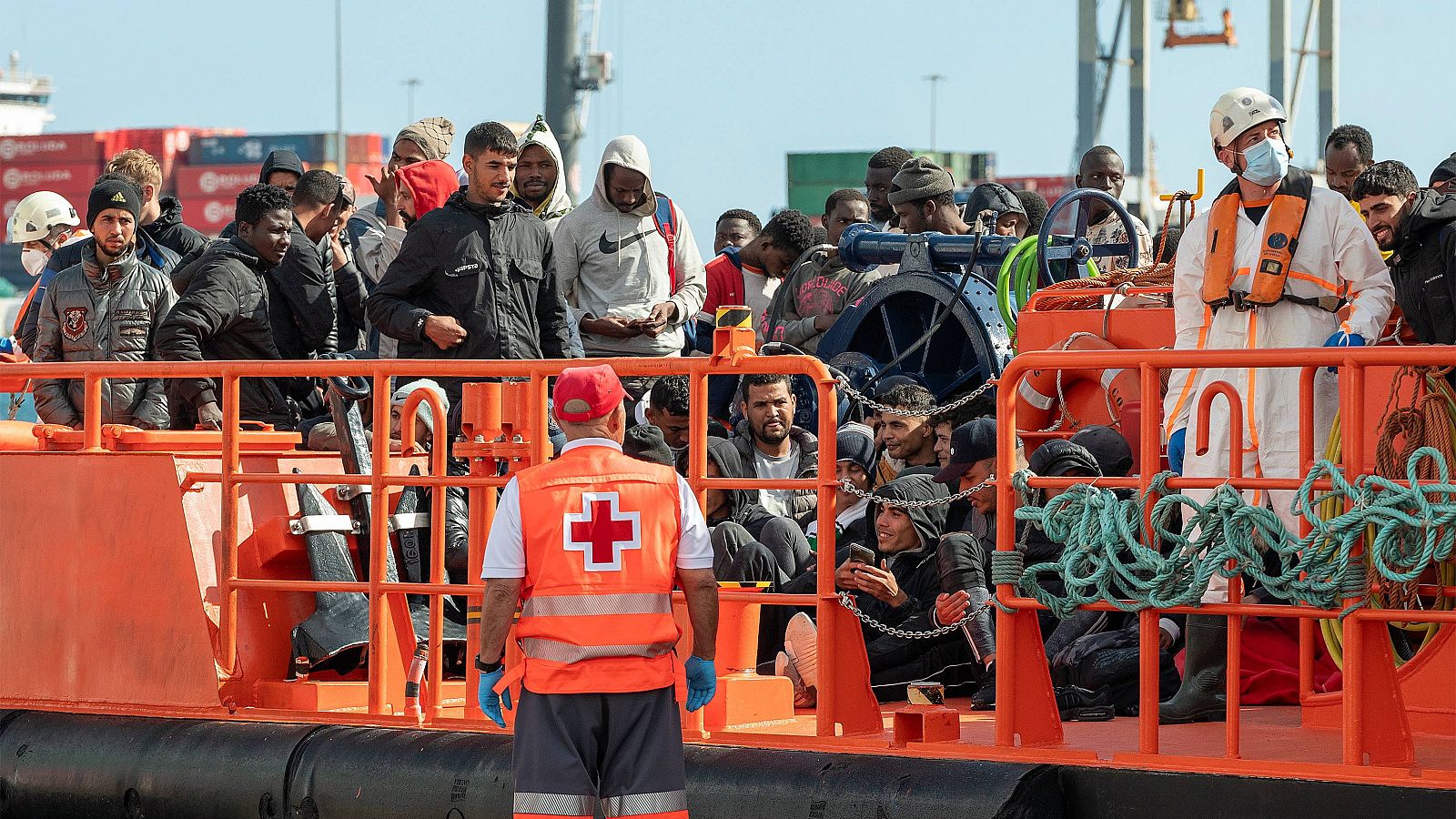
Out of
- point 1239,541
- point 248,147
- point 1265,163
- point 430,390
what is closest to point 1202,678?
point 1239,541

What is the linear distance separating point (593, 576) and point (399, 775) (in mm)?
1557

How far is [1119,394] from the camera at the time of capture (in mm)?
7980

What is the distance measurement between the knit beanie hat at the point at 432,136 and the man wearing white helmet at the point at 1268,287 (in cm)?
452

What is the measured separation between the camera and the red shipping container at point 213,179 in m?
102

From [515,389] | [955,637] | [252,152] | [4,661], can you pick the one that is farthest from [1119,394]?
[252,152]

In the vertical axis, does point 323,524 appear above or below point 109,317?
below

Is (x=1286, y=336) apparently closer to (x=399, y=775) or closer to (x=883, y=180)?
(x=399, y=775)

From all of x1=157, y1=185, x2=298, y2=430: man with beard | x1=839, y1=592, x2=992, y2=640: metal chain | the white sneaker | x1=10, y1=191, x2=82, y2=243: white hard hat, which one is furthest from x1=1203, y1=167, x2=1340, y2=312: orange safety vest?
x1=10, y1=191, x2=82, y2=243: white hard hat

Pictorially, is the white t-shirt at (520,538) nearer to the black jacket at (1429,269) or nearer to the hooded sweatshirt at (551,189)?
the black jacket at (1429,269)

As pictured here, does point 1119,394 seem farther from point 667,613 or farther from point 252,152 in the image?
point 252,152

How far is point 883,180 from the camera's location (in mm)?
11125

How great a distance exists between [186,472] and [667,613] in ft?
7.90

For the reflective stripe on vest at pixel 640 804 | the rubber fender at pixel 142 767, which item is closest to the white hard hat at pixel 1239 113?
the reflective stripe on vest at pixel 640 804

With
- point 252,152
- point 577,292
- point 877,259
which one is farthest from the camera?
point 252,152
